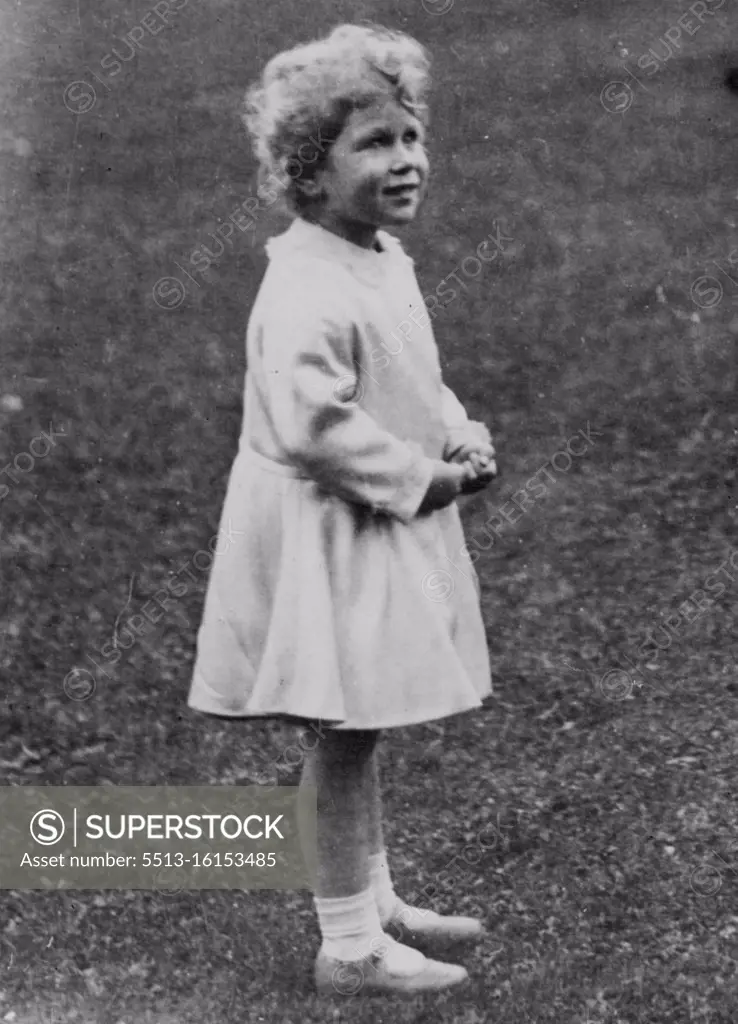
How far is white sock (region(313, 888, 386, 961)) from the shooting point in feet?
10.1

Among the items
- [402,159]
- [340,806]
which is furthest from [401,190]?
[340,806]

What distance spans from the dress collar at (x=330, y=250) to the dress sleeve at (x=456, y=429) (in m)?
0.30

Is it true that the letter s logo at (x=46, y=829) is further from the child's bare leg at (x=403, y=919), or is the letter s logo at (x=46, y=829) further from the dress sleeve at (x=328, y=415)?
the dress sleeve at (x=328, y=415)

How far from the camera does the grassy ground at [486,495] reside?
324 cm

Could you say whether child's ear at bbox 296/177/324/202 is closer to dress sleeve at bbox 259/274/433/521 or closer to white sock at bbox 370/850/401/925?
dress sleeve at bbox 259/274/433/521

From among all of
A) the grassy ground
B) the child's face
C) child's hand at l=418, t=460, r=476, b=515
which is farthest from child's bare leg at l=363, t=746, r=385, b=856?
the child's face

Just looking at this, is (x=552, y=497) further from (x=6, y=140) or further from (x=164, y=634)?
(x=6, y=140)

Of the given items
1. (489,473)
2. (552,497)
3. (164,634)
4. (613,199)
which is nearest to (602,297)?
(613,199)

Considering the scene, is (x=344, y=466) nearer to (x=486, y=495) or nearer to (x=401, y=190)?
(x=401, y=190)

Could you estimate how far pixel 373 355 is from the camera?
2.76 metres

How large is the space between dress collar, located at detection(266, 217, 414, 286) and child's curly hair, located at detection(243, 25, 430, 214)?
81 millimetres

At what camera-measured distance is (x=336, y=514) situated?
110 inches

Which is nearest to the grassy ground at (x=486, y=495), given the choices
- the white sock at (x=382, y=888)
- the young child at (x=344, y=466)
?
the white sock at (x=382, y=888)

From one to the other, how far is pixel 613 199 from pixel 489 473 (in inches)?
105
